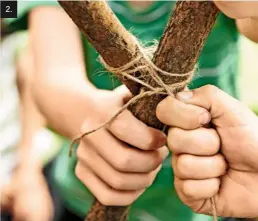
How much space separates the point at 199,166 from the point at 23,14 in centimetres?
39

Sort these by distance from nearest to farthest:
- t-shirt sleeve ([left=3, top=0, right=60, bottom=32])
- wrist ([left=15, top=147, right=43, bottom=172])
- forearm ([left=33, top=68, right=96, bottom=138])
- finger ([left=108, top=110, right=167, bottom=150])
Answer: finger ([left=108, top=110, right=167, bottom=150]) < forearm ([left=33, top=68, right=96, bottom=138]) < t-shirt sleeve ([left=3, top=0, right=60, bottom=32]) < wrist ([left=15, top=147, right=43, bottom=172])

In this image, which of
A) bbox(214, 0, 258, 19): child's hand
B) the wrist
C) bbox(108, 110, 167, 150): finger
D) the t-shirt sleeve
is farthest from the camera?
the wrist

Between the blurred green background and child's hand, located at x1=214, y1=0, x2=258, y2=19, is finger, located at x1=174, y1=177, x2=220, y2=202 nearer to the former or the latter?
child's hand, located at x1=214, y1=0, x2=258, y2=19

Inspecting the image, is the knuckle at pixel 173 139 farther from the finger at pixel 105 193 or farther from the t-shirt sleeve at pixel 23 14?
the t-shirt sleeve at pixel 23 14

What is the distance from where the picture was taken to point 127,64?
0.42 meters

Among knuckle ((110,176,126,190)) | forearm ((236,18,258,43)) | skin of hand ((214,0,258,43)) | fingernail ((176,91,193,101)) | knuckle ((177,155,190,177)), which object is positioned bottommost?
knuckle ((110,176,126,190))

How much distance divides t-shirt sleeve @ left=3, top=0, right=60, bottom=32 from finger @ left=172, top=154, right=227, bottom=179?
34 centimetres

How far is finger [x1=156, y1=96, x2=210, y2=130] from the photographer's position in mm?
417

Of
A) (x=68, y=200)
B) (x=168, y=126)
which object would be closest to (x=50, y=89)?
(x=68, y=200)

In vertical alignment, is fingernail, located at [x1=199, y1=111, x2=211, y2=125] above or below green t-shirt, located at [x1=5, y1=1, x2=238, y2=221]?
above

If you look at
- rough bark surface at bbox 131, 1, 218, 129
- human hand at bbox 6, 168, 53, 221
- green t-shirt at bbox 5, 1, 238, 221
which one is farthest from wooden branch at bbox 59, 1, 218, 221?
human hand at bbox 6, 168, 53, 221

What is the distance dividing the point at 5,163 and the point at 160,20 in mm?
402

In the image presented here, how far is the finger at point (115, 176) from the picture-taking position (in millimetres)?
502

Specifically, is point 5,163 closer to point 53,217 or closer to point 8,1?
point 53,217
